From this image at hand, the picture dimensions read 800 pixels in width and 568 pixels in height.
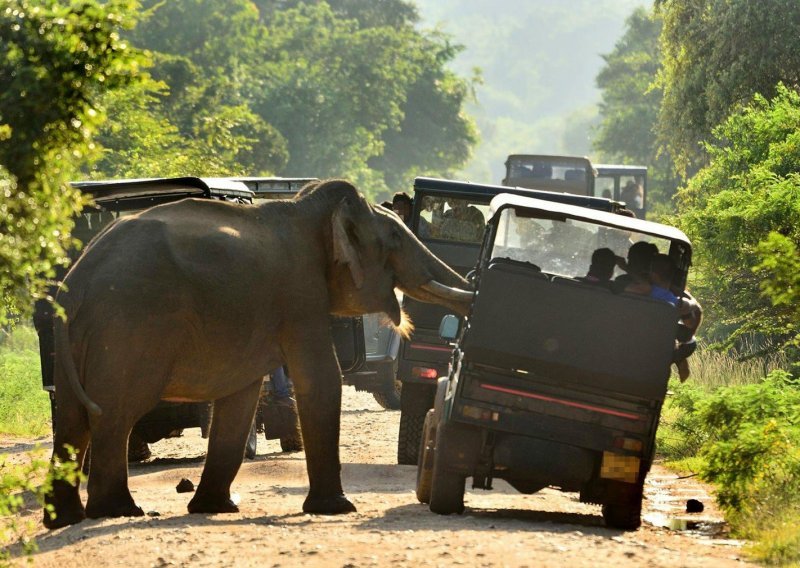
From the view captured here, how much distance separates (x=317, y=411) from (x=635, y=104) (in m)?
76.8

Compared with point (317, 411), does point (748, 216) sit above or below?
above

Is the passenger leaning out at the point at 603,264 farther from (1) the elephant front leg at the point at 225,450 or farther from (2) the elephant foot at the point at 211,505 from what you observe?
(2) the elephant foot at the point at 211,505

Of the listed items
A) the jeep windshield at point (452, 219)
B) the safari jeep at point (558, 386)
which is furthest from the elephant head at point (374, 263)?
the jeep windshield at point (452, 219)

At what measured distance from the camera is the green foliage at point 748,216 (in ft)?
60.8

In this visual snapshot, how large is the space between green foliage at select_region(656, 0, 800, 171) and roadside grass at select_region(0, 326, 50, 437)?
38.3 ft

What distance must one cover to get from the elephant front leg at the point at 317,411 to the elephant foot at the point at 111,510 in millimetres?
1493

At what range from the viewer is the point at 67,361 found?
11.9m

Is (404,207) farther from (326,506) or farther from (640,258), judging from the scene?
(326,506)

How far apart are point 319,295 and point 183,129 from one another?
4116 cm

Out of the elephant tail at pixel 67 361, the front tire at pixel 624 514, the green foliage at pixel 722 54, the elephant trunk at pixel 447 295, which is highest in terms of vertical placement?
the green foliage at pixel 722 54

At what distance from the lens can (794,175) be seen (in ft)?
62.1

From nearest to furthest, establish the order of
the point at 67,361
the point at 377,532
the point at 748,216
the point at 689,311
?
the point at 377,532
the point at 67,361
the point at 689,311
the point at 748,216

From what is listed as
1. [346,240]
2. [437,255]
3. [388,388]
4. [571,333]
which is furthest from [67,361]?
[388,388]

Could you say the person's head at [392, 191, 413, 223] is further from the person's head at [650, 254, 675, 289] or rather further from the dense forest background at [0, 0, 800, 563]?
the person's head at [650, 254, 675, 289]
